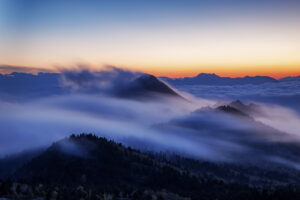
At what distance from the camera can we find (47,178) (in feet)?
558

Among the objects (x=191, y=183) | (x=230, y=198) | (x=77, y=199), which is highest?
(x=77, y=199)

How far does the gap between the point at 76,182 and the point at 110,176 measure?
811 inches

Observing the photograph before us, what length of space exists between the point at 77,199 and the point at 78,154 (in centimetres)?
11443

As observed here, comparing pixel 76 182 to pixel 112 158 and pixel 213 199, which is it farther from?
pixel 213 199

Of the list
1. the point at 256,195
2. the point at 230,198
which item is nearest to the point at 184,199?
the point at 230,198

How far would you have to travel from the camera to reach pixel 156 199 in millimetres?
106312

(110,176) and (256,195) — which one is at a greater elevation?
(256,195)

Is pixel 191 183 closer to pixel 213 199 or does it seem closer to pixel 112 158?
pixel 112 158

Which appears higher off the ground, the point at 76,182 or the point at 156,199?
the point at 156,199

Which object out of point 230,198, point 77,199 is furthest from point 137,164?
point 77,199

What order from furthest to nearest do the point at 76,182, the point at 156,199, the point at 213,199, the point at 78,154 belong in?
the point at 78,154, the point at 76,182, the point at 213,199, the point at 156,199

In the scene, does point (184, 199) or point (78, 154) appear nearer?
point (184, 199)

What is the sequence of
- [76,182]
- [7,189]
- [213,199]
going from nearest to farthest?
[7,189]
[213,199]
[76,182]

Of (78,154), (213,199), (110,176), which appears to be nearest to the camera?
(213,199)
